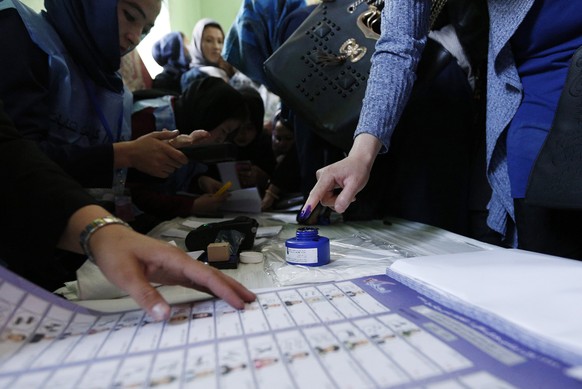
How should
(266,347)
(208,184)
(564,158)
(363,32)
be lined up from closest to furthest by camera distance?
(266,347) < (564,158) < (363,32) < (208,184)

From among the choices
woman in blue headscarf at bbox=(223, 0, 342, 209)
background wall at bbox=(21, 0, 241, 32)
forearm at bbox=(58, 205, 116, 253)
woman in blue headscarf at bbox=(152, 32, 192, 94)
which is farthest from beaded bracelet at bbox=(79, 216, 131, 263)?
background wall at bbox=(21, 0, 241, 32)

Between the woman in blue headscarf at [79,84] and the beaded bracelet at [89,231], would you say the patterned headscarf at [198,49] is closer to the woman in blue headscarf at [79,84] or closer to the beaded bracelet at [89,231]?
the woman in blue headscarf at [79,84]

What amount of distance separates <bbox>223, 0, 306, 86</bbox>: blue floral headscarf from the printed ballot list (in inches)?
34.0

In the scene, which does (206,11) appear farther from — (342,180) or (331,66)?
(342,180)

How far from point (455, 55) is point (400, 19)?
0.23 metres

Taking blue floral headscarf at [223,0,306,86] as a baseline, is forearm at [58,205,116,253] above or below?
below

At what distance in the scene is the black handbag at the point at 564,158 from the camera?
0.46 m

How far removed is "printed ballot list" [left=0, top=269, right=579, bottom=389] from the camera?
246mm

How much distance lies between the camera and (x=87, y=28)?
907 mm

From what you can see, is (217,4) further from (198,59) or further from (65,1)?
(65,1)

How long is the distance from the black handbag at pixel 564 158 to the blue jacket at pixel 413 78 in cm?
11

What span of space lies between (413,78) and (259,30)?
23.1 inches

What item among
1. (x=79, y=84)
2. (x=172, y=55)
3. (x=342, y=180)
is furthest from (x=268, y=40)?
(x=172, y=55)

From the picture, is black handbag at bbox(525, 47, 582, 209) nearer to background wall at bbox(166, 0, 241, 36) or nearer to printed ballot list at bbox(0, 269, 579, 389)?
printed ballot list at bbox(0, 269, 579, 389)
